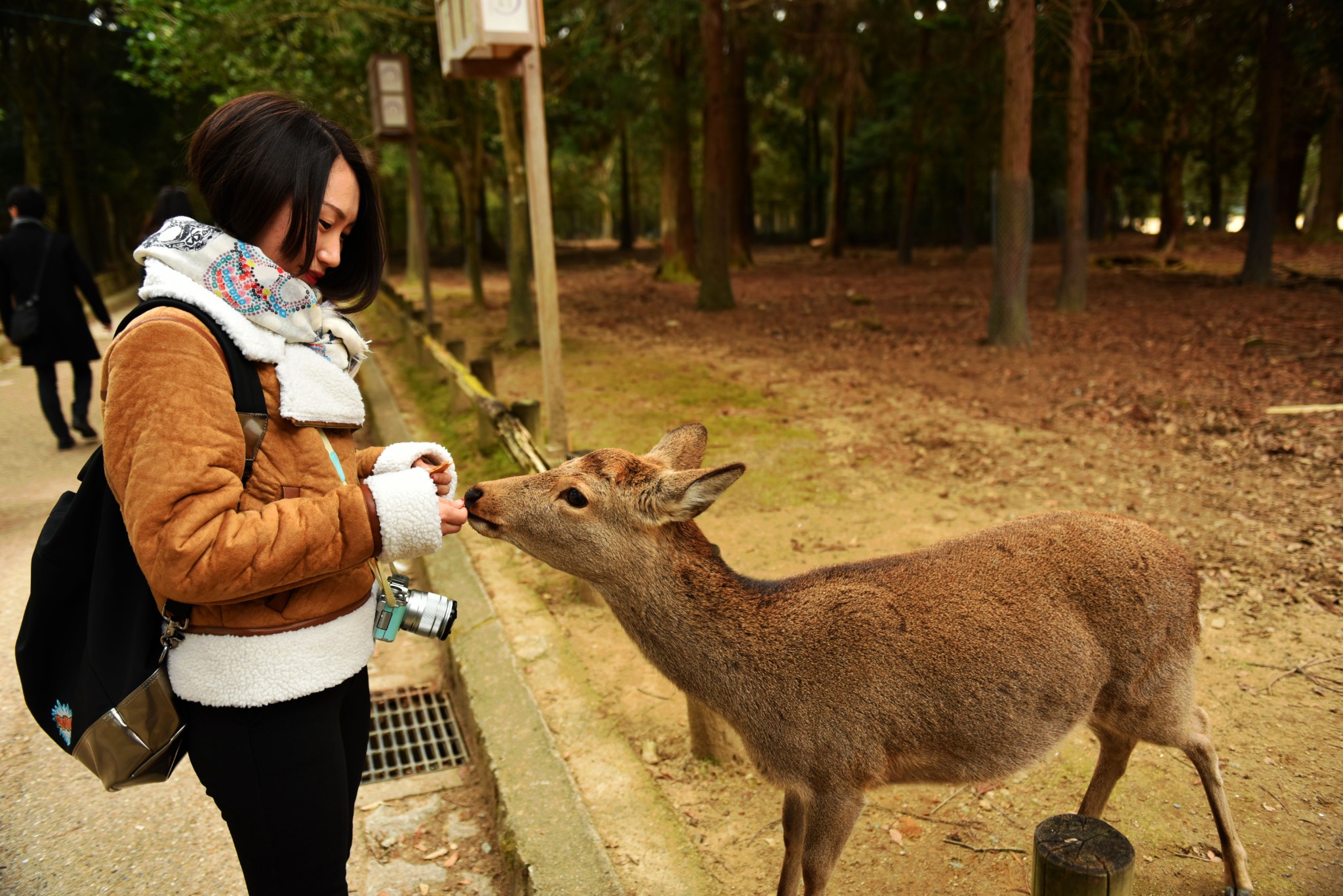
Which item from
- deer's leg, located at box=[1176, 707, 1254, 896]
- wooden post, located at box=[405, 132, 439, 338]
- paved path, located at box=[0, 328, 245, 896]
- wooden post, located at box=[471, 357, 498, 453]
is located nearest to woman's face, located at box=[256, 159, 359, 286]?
paved path, located at box=[0, 328, 245, 896]

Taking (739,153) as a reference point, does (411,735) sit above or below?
→ below

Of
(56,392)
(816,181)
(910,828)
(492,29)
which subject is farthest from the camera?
(816,181)

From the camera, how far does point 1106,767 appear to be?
3.02 metres

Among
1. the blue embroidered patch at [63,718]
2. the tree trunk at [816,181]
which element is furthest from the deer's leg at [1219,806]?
the tree trunk at [816,181]

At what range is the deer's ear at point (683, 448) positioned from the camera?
2.86 meters

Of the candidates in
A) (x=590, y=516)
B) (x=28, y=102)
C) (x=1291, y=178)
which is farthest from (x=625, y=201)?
(x=590, y=516)

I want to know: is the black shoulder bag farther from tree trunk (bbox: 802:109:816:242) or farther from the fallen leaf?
tree trunk (bbox: 802:109:816:242)

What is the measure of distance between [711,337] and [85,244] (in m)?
18.6

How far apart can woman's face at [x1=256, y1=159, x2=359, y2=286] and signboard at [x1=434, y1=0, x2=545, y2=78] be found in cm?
407

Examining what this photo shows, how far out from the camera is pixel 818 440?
304 inches

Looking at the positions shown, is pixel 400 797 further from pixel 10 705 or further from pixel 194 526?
pixel 194 526

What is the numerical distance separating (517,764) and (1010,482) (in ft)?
14.8

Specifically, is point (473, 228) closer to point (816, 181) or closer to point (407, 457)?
point (407, 457)

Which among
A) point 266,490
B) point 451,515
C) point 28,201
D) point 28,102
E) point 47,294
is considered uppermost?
point 28,102
